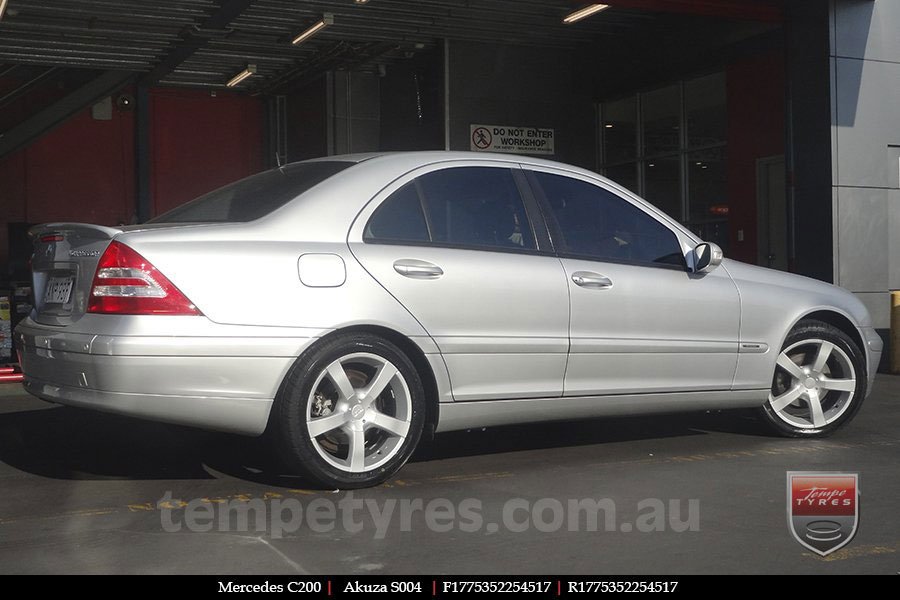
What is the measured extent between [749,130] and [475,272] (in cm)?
1073

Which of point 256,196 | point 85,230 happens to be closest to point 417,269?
point 256,196

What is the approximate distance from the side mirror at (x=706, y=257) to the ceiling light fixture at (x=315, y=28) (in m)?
10.5

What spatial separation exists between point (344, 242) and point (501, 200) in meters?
0.96

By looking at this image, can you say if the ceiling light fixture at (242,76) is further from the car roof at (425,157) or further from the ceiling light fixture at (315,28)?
the car roof at (425,157)

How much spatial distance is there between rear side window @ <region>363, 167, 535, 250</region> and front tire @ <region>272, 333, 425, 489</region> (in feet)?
1.82

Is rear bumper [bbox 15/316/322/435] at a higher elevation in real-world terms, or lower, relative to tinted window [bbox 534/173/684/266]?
lower

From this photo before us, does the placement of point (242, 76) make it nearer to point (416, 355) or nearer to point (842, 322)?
point (842, 322)

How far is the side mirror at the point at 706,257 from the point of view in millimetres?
5824

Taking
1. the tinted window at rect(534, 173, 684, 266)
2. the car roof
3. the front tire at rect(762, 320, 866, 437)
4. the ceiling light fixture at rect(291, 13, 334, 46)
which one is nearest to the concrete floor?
the front tire at rect(762, 320, 866, 437)

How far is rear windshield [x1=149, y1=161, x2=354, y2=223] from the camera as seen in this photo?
508 cm

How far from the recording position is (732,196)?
15312 mm

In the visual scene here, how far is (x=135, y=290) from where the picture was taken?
457 centimetres

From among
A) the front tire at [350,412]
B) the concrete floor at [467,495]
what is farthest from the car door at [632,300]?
the front tire at [350,412]

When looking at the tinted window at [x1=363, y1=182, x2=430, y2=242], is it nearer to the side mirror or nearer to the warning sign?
the side mirror
